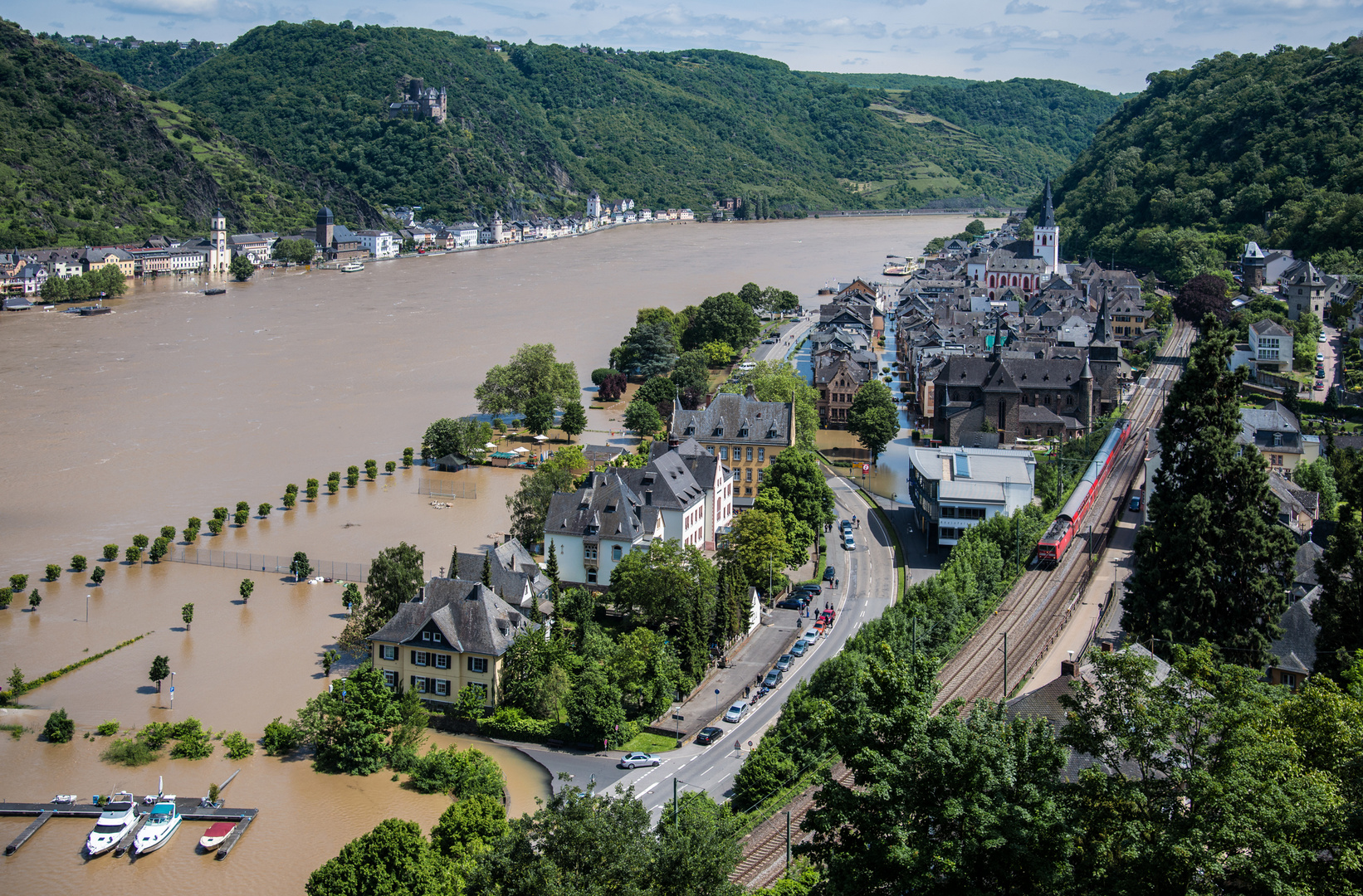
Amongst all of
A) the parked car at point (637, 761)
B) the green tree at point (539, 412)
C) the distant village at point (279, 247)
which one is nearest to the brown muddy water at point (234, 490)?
the parked car at point (637, 761)

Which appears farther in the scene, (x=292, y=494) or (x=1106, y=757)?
(x=292, y=494)

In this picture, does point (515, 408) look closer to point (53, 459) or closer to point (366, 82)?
point (53, 459)

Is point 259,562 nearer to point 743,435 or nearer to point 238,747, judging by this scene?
point 238,747

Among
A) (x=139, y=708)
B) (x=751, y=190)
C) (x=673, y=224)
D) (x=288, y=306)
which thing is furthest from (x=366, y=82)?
(x=139, y=708)

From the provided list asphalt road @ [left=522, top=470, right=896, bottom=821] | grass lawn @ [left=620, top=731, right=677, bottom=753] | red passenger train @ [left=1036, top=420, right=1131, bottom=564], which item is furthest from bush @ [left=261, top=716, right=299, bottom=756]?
red passenger train @ [left=1036, top=420, right=1131, bottom=564]

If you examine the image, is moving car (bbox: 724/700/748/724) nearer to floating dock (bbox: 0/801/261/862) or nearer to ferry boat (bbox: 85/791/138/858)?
floating dock (bbox: 0/801/261/862)

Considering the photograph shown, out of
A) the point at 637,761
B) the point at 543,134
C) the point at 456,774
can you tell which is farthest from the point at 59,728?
the point at 543,134

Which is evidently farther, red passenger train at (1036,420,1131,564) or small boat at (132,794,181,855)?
red passenger train at (1036,420,1131,564)
